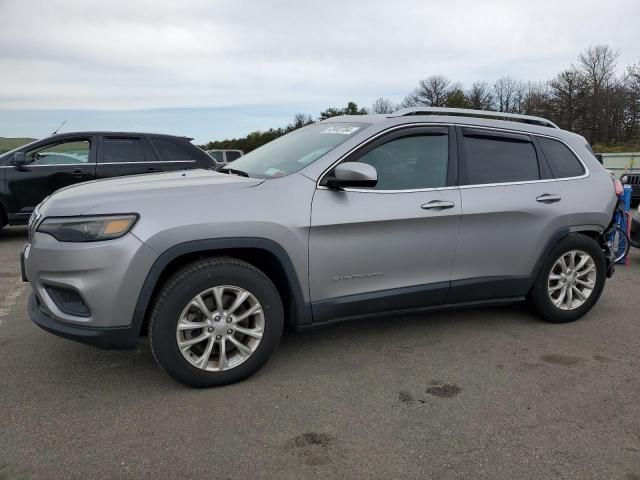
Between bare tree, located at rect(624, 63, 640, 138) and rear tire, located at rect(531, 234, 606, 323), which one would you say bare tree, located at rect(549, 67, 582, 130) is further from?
rear tire, located at rect(531, 234, 606, 323)

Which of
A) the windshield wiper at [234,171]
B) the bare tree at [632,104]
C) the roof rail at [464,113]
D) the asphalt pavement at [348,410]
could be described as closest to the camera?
the asphalt pavement at [348,410]

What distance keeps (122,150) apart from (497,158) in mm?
6383

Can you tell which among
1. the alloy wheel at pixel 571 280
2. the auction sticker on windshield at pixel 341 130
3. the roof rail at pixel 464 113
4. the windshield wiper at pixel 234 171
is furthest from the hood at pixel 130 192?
the alloy wheel at pixel 571 280

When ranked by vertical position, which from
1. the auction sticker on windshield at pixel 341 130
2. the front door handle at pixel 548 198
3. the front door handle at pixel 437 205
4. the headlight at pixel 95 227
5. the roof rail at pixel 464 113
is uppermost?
the roof rail at pixel 464 113

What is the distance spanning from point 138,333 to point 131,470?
0.81 metres

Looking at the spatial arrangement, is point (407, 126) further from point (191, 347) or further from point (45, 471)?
point (45, 471)

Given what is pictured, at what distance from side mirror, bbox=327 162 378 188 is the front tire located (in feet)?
2.47

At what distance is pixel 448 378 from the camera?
336 cm

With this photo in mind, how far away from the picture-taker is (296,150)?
12.8ft

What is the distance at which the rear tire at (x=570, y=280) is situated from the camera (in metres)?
4.25

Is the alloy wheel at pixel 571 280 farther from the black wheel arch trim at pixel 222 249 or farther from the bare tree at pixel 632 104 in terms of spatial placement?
the bare tree at pixel 632 104

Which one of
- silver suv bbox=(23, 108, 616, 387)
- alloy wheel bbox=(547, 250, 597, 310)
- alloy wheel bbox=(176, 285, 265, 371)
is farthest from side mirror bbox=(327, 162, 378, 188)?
alloy wheel bbox=(547, 250, 597, 310)

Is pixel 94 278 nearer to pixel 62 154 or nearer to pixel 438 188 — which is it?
pixel 438 188

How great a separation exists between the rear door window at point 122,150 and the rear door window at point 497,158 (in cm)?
612
